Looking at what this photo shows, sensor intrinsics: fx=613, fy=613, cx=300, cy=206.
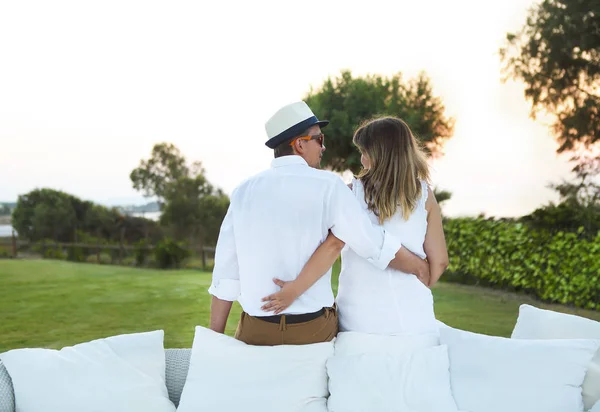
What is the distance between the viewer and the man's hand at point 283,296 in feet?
7.29

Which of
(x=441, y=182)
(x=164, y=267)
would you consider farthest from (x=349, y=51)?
(x=164, y=267)

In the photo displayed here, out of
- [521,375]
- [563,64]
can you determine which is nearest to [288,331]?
[521,375]

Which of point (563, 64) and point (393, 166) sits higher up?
point (563, 64)

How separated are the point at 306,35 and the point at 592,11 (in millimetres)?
6196

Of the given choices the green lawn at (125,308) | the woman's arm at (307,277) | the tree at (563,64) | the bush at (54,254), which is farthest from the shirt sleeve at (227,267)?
the bush at (54,254)

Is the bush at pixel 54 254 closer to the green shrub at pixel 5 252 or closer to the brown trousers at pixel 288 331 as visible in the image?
the green shrub at pixel 5 252

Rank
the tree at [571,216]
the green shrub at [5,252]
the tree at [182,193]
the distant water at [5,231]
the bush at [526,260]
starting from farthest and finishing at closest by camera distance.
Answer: the tree at [182,193] < the distant water at [5,231] < the green shrub at [5,252] < the tree at [571,216] < the bush at [526,260]

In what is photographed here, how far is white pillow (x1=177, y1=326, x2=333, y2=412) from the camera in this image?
2.44 meters

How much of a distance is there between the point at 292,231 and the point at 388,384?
2.71 feet

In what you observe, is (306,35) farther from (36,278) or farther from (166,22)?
(36,278)

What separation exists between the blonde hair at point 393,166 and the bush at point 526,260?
244 inches

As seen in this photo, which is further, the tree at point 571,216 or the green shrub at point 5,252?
the green shrub at point 5,252

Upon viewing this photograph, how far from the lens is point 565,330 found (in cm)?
289

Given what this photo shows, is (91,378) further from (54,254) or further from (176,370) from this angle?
(54,254)
